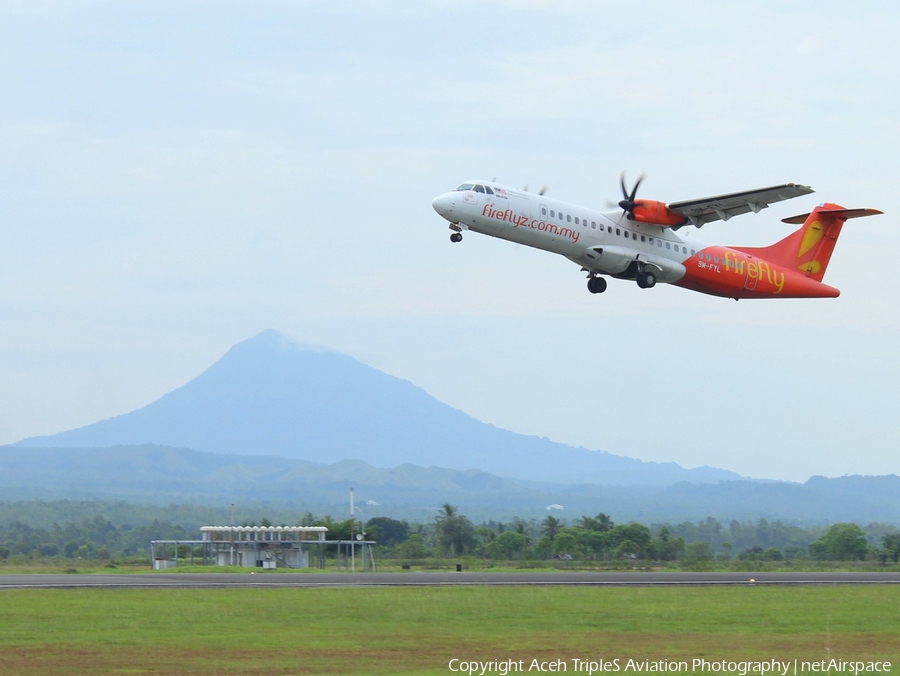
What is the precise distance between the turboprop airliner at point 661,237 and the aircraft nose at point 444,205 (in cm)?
3

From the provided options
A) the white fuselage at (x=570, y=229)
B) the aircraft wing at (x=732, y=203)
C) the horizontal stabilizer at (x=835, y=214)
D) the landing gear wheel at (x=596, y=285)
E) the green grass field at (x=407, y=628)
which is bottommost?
the green grass field at (x=407, y=628)

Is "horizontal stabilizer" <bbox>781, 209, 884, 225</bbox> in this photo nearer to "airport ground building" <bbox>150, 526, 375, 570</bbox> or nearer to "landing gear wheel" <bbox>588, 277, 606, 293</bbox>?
"landing gear wheel" <bbox>588, 277, 606, 293</bbox>

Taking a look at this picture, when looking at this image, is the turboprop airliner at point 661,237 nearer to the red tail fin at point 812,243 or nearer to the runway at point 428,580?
the red tail fin at point 812,243

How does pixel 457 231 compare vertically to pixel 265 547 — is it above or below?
above

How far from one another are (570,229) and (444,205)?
5542 mm

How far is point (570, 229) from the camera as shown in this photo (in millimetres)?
44938

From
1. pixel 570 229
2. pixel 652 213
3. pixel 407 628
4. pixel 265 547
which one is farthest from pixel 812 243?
pixel 407 628

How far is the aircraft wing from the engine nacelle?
0.25 m

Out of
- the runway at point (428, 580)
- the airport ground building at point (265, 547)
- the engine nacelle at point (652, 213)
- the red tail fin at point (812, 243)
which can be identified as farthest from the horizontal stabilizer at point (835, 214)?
the airport ground building at point (265, 547)

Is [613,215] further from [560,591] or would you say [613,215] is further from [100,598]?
[100,598]

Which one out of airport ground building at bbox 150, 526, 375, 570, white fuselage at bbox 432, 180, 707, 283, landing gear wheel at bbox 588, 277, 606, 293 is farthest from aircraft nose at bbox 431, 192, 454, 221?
airport ground building at bbox 150, 526, 375, 570

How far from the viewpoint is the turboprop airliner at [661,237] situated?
43125 mm

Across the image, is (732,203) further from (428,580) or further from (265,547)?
(265,547)

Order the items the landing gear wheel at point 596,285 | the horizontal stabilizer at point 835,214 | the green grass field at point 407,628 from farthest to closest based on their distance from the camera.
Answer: the horizontal stabilizer at point 835,214
the landing gear wheel at point 596,285
the green grass field at point 407,628
